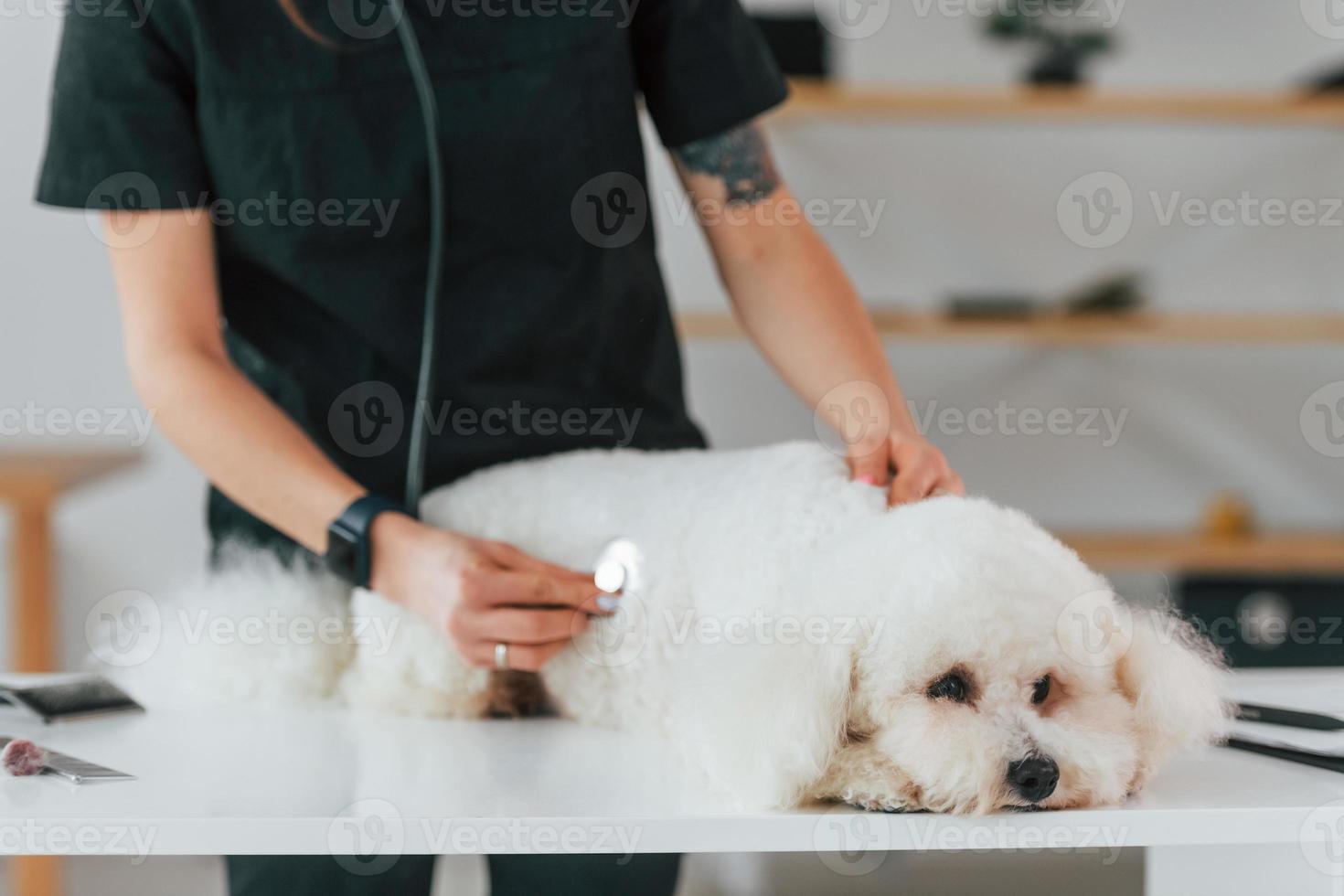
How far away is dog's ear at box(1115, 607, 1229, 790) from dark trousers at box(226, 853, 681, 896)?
0.42 m

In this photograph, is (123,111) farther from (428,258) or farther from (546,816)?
(546,816)

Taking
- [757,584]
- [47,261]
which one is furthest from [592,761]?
[47,261]

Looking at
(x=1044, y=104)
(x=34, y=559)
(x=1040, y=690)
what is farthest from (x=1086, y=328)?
(x=34, y=559)

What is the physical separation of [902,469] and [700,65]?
432 mm

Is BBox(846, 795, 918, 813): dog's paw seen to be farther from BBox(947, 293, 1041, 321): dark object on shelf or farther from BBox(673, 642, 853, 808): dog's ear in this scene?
BBox(947, 293, 1041, 321): dark object on shelf

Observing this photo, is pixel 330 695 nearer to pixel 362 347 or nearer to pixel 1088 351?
pixel 362 347

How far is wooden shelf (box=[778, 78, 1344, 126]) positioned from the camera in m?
2.21

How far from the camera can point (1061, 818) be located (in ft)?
2.12

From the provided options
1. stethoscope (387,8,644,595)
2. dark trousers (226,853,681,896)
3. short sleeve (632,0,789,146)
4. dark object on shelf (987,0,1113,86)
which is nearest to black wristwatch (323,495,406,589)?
stethoscope (387,8,644,595)

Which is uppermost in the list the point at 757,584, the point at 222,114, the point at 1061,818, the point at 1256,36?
the point at 1256,36

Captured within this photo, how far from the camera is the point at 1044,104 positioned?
7.34 ft

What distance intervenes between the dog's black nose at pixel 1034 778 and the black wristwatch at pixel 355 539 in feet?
1.52

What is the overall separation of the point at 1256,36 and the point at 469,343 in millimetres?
2056

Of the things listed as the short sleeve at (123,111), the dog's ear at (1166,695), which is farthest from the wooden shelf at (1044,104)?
the dog's ear at (1166,695)
